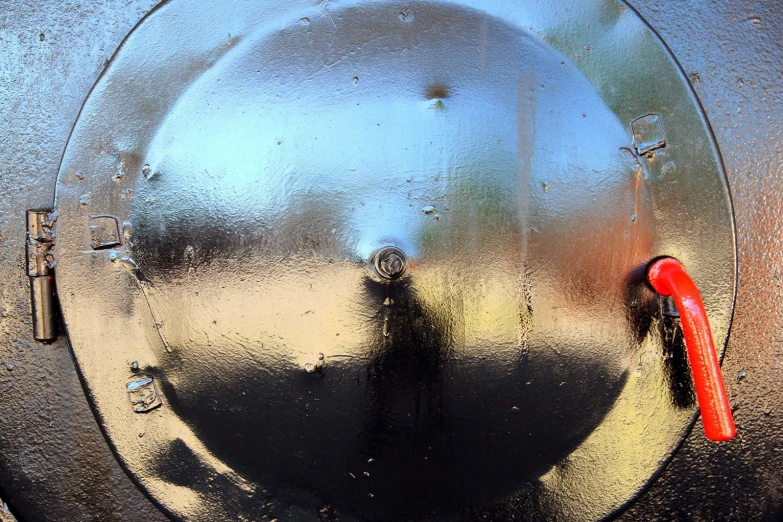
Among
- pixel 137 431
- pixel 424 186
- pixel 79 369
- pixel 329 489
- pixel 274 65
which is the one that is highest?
pixel 274 65

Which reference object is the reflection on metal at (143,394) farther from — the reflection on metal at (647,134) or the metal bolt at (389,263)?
the reflection on metal at (647,134)

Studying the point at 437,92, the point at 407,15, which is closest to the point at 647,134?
the point at 437,92

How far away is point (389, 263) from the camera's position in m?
1.00

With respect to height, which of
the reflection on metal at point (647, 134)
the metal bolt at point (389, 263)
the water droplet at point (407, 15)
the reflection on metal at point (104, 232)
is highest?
the water droplet at point (407, 15)

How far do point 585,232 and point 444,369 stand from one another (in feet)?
1.33

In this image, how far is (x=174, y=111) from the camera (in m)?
1.13

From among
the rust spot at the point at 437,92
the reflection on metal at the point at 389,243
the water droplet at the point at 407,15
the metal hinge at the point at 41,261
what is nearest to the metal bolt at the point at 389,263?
the reflection on metal at the point at 389,243

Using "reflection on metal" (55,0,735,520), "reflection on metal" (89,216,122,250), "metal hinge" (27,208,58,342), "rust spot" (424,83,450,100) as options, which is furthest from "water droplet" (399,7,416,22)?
"metal hinge" (27,208,58,342)

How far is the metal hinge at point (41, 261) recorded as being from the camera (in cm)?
115

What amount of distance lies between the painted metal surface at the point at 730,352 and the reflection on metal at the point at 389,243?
0.09 metres

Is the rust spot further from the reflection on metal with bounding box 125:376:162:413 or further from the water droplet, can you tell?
the reflection on metal with bounding box 125:376:162:413

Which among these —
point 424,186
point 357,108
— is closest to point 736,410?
point 424,186

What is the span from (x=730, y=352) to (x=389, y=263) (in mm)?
836

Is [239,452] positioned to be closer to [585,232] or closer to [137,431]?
[137,431]
